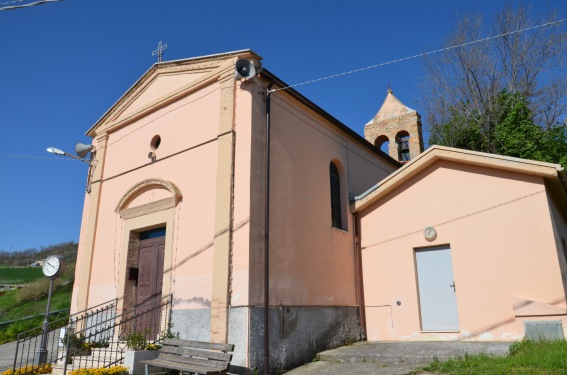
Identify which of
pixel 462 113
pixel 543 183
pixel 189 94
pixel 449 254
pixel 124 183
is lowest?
pixel 449 254

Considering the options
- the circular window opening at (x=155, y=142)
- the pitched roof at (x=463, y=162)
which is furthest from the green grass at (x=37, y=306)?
the pitched roof at (x=463, y=162)

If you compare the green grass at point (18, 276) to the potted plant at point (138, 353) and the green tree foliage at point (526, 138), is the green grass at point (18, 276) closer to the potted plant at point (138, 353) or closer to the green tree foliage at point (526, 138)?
the potted plant at point (138, 353)

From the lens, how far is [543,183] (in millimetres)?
9227

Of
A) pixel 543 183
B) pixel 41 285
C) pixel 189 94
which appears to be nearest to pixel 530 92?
pixel 543 183

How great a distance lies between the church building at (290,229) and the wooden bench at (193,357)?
36cm

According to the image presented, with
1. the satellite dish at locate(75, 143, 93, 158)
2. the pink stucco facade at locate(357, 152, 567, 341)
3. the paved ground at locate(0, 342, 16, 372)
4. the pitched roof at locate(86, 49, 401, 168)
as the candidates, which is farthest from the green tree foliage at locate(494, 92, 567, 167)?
the paved ground at locate(0, 342, 16, 372)

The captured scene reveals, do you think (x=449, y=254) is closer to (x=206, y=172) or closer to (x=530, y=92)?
(x=206, y=172)

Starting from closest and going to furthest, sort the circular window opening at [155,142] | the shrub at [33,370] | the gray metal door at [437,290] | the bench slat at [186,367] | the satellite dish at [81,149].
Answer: the bench slat at [186,367] → the shrub at [33,370] → the gray metal door at [437,290] → the circular window opening at [155,142] → the satellite dish at [81,149]

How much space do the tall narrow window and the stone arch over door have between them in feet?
13.7

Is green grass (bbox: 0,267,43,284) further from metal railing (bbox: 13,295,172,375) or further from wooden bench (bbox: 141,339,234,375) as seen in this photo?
wooden bench (bbox: 141,339,234,375)

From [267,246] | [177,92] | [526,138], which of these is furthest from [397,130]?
[267,246]

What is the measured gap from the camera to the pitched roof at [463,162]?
29.9ft

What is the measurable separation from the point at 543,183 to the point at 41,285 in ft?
79.1

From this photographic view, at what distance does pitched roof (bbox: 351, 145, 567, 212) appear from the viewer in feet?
29.9
